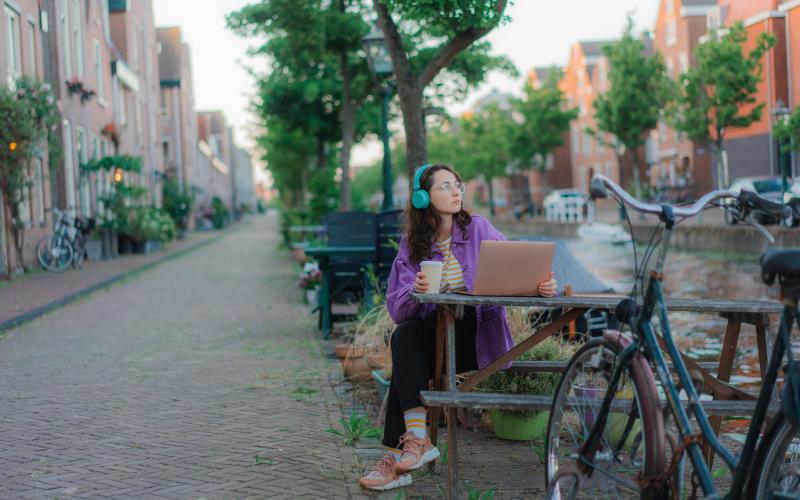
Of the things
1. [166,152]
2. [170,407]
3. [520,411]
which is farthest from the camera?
[166,152]

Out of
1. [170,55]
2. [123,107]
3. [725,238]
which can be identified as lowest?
[725,238]

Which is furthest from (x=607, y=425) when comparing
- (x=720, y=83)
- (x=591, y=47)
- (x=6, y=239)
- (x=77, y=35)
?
(x=591, y=47)

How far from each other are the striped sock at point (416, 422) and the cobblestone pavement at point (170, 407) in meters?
0.37

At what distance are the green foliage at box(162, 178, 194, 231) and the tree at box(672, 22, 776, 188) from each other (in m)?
19.8

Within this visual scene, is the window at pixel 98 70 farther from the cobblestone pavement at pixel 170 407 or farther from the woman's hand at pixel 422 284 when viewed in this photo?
the woman's hand at pixel 422 284

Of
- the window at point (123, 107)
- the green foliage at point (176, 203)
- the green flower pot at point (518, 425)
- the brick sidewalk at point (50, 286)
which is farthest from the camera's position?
the green foliage at point (176, 203)

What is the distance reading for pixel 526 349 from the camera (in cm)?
394

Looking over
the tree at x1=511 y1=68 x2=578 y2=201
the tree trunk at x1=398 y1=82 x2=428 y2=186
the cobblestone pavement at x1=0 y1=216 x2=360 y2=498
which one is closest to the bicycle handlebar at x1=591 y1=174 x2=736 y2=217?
the cobblestone pavement at x1=0 y1=216 x2=360 y2=498

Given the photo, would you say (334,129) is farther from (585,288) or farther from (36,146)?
(585,288)

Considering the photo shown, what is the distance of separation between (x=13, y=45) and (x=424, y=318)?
16.9 meters

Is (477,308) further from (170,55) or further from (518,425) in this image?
(170,55)

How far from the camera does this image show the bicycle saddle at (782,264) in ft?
7.92

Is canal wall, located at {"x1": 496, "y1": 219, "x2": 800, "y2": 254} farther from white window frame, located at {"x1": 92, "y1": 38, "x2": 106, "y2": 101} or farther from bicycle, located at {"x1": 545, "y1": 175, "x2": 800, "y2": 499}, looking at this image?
white window frame, located at {"x1": 92, "y1": 38, "x2": 106, "y2": 101}

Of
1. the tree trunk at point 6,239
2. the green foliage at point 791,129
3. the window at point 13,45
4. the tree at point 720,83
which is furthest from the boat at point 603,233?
the tree trunk at point 6,239
